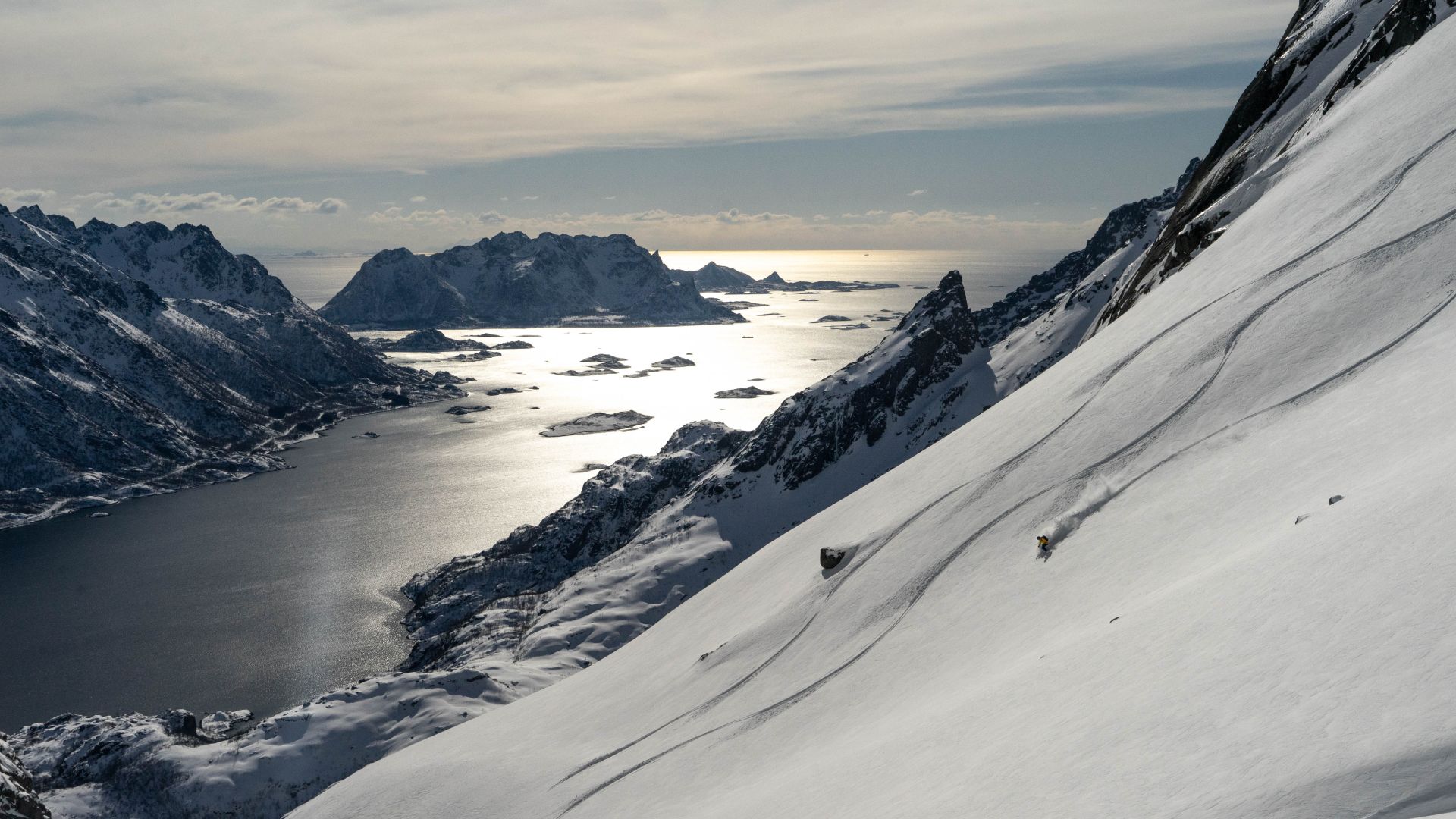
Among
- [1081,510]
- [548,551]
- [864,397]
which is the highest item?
[1081,510]

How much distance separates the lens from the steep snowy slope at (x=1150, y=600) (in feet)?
45.1

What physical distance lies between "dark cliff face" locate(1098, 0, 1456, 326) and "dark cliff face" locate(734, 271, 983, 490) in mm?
90750

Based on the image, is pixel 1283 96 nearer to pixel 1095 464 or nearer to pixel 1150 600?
pixel 1095 464

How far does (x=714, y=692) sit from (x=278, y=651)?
120677 millimetres

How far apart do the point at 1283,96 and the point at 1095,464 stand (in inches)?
1833

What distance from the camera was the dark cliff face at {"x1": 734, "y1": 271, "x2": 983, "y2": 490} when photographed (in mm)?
164000

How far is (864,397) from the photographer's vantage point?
16962cm

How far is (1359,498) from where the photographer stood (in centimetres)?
1900

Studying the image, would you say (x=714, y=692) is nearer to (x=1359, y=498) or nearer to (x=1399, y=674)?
(x=1359, y=498)

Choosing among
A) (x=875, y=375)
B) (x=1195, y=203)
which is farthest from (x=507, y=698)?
(x=875, y=375)

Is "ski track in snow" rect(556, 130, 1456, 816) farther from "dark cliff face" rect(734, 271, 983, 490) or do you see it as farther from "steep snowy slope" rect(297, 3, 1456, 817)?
"dark cliff face" rect(734, 271, 983, 490)

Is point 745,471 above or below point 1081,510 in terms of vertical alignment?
below

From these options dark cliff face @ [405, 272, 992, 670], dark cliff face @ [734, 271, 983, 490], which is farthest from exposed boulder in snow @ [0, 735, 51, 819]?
dark cliff face @ [734, 271, 983, 490]

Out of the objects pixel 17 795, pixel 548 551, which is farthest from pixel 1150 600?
pixel 548 551
